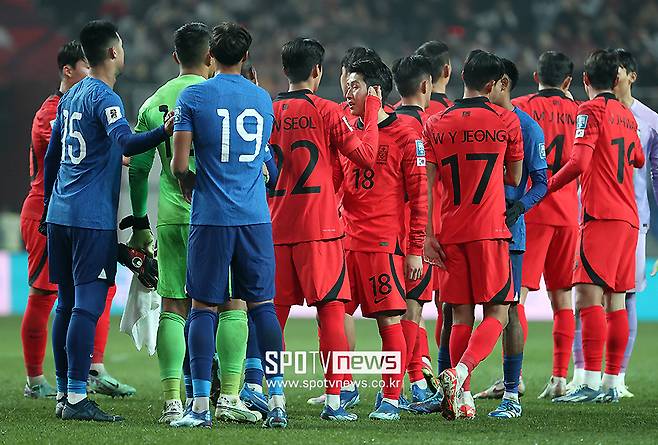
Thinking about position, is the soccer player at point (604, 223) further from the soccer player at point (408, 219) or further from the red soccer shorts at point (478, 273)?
the red soccer shorts at point (478, 273)

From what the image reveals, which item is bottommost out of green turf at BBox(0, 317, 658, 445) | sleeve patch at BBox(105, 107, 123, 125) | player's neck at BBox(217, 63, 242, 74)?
green turf at BBox(0, 317, 658, 445)

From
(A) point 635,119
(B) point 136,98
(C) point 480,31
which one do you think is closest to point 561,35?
(C) point 480,31

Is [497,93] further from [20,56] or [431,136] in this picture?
[20,56]

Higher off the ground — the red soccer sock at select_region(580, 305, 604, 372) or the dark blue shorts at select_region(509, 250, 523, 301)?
the dark blue shorts at select_region(509, 250, 523, 301)

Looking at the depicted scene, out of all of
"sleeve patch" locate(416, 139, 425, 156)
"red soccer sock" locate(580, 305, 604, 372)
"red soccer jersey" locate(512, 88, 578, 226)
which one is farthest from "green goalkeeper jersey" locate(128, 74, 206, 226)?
"red soccer sock" locate(580, 305, 604, 372)

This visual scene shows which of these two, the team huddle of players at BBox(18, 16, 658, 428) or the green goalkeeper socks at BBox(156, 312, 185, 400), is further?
the green goalkeeper socks at BBox(156, 312, 185, 400)

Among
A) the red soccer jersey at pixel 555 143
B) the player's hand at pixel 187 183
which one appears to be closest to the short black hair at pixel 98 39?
the player's hand at pixel 187 183

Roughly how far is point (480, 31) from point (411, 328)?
12.4 metres

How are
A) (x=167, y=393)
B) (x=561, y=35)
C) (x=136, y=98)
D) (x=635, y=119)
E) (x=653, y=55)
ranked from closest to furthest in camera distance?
(x=167, y=393) → (x=635, y=119) → (x=136, y=98) → (x=653, y=55) → (x=561, y=35)

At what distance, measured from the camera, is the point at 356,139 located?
6316mm

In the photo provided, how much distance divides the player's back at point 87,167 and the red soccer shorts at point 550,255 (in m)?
2.91

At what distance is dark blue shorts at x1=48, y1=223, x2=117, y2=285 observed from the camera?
21.0 feet

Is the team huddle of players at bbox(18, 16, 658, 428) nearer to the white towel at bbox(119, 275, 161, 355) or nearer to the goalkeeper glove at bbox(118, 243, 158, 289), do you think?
the goalkeeper glove at bbox(118, 243, 158, 289)

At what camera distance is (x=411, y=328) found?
23.5ft
